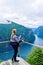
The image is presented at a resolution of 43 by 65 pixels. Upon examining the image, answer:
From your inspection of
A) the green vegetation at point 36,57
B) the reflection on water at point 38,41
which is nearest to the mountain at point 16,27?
the reflection on water at point 38,41

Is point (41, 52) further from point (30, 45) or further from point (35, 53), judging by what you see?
point (30, 45)

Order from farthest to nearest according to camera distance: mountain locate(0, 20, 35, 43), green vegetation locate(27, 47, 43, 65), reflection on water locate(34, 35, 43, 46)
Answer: mountain locate(0, 20, 35, 43) → reflection on water locate(34, 35, 43, 46) → green vegetation locate(27, 47, 43, 65)

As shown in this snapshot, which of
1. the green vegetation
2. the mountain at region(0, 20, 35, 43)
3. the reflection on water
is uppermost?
the mountain at region(0, 20, 35, 43)

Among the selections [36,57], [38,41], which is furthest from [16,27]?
[36,57]

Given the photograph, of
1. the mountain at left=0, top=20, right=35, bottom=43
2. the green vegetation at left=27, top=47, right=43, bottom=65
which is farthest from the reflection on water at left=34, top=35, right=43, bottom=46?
the green vegetation at left=27, top=47, right=43, bottom=65

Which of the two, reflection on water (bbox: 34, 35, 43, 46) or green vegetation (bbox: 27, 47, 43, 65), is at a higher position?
reflection on water (bbox: 34, 35, 43, 46)

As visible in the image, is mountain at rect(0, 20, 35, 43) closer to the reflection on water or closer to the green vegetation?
the reflection on water

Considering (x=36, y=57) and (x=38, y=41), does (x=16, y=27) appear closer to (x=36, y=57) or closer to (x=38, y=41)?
(x=38, y=41)

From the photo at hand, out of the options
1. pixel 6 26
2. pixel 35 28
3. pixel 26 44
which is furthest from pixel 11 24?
pixel 26 44

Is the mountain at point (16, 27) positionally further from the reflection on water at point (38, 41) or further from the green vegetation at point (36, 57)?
the green vegetation at point (36, 57)

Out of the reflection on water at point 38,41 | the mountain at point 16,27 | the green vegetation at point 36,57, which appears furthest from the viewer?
the mountain at point 16,27

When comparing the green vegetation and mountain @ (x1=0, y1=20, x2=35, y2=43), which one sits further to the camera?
mountain @ (x1=0, y1=20, x2=35, y2=43)

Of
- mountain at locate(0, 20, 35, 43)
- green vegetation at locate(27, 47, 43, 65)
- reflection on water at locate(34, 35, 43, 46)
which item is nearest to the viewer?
green vegetation at locate(27, 47, 43, 65)

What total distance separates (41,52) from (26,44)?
60cm
